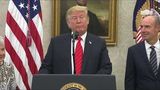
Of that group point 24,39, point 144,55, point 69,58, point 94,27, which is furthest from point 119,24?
point 69,58

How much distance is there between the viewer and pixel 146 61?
10.8 feet

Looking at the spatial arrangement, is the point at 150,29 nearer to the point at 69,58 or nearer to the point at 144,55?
the point at 144,55

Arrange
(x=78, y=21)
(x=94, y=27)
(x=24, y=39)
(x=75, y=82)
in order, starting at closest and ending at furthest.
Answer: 1. (x=75, y=82)
2. (x=78, y=21)
3. (x=24, y=39)
4. (x=94, y=27)


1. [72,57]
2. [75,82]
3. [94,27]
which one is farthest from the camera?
[94,27]

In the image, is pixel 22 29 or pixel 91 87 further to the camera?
pixel 22 29

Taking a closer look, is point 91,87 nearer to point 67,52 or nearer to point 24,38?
point 67,52

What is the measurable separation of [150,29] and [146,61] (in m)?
0.30

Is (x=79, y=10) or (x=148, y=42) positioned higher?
(x=79, y=10)

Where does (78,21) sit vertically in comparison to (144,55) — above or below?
above

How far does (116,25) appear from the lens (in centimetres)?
510

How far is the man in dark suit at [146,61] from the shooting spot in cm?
325

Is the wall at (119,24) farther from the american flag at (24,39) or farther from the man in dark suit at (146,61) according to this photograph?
the man in dark suit at (146,61)

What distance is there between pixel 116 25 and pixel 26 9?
1.39 m

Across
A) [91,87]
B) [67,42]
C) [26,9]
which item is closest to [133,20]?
[26,9]
